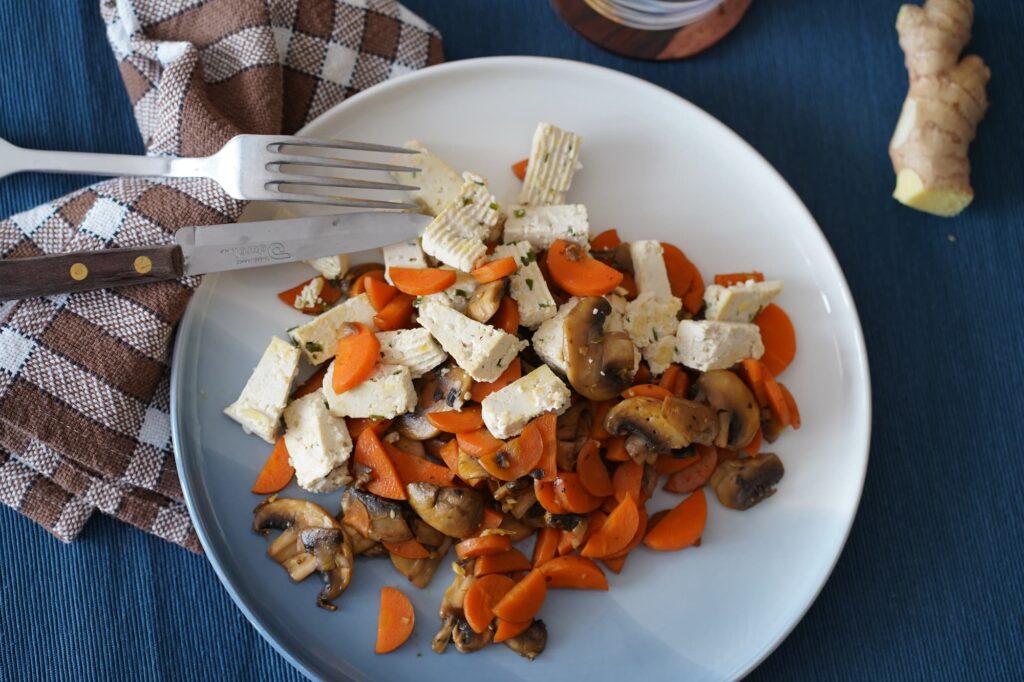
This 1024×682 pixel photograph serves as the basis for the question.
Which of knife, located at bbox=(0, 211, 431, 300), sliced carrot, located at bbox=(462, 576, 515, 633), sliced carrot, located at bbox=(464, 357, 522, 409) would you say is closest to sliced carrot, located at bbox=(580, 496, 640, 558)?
sliced carrot, located at bbox=(462, 576, 515, 633)

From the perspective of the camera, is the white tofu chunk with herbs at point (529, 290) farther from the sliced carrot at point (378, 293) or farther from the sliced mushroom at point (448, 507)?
the sliced mushroom at point (448, 507)

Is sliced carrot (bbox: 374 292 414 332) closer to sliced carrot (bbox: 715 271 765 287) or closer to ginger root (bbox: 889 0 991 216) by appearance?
sliced carrot (bbox: 715 271 765 287)

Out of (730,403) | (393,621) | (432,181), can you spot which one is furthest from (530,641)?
(432,181)

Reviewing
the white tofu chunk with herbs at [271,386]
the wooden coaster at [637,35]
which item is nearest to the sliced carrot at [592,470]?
the white tofu chunk with herbs at [271,386]

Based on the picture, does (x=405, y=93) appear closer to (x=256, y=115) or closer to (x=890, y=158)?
(x=256, y=115)

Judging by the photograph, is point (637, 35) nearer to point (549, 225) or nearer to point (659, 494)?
point (549, 225)
